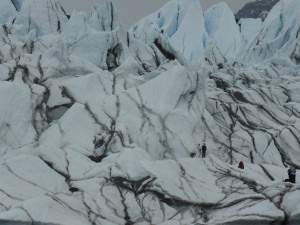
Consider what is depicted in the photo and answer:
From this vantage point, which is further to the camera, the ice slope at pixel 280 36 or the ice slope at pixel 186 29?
the ice slope at pixel 186 29

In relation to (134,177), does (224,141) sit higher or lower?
lower

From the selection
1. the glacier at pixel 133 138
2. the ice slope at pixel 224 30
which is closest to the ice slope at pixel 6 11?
the glacier at pixel 133 138

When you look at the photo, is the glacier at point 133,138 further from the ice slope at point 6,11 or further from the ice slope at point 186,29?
the ice slope at point 186,29

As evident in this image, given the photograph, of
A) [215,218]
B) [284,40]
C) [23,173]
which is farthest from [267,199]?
[284,40]

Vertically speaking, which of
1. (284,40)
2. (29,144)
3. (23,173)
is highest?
(23,173)

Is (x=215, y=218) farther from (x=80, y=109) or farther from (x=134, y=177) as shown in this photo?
(x=80, y=109)

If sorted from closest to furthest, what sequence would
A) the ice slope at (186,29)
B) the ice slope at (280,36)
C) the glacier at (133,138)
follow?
the glacier at (133,138)
the ice slope at (280,36)
the ice slope at (186,29)

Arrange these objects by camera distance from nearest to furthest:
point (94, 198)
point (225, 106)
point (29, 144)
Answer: point (94, 198), point (29, 144), point (225, 106)


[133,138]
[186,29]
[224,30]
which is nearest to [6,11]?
[186,29]

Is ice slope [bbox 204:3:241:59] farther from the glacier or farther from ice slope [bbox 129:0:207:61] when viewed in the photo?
the glacier
